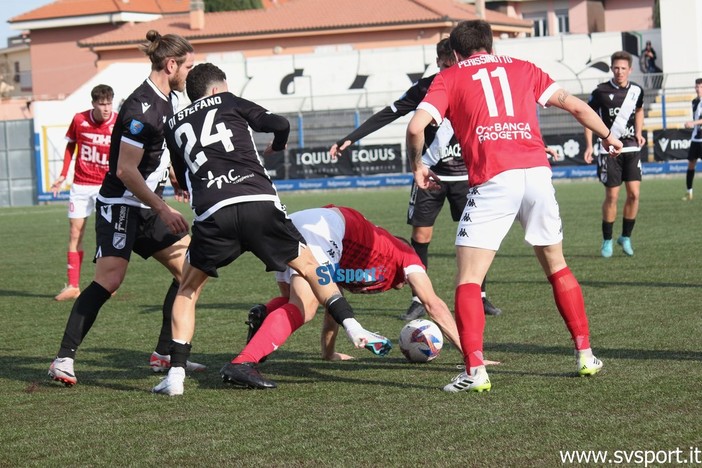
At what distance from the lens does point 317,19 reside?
5712 centimetres

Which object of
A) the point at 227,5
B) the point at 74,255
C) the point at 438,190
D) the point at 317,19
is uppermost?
the point at 227,5

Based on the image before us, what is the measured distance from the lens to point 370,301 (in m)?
10.1

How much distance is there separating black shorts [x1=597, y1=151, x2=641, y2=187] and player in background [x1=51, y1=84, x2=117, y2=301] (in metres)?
5.73

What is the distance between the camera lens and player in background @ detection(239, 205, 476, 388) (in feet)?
21.6

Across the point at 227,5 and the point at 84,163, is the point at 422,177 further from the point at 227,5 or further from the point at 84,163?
the point at 227,5

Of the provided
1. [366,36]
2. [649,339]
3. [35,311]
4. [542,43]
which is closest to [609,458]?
[649,339]

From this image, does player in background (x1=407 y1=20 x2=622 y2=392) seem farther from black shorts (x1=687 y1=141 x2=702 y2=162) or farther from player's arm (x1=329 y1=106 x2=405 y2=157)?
black shorts (x1=687 y1=141 x2=702 y2=162)

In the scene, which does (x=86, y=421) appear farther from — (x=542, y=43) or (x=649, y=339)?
(x=542, y=43)

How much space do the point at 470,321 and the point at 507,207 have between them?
66 centimetres

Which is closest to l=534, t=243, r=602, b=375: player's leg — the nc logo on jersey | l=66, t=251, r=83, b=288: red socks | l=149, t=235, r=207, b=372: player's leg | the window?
l=149, t=235, r=207, b=372: player's leg

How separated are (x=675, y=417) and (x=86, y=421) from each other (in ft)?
9.67

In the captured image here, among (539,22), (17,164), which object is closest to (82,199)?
(17,164)

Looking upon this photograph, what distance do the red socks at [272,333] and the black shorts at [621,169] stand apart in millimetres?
7255


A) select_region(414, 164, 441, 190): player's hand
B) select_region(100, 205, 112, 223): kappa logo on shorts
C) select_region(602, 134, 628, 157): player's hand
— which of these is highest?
select_region(602, 134, 628, 157): player's hand
